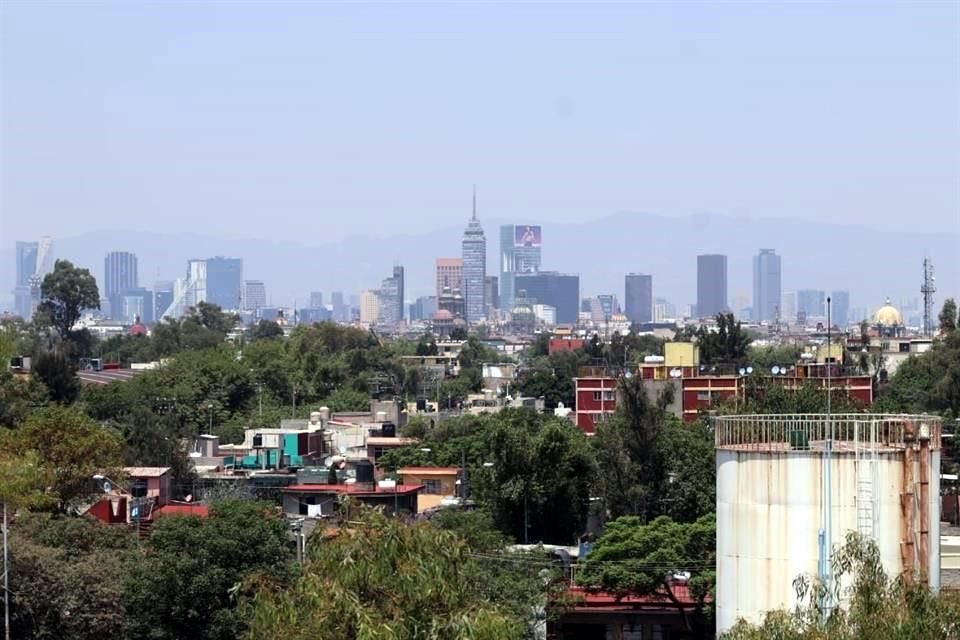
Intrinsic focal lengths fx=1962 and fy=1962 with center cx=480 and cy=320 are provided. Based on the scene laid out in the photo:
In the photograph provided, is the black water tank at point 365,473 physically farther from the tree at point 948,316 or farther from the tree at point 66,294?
the tree at point 66,294

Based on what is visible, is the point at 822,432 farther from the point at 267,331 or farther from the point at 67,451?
the point at 267,331

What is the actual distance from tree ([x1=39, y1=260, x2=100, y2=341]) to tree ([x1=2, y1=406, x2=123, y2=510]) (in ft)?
292

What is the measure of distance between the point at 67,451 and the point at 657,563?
639 inches

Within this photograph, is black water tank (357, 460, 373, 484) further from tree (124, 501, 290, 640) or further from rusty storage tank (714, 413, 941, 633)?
rusty storage tank (714, 413, 941, 633)

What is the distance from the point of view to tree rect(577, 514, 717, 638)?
35.4 meters

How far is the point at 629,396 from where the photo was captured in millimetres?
49188

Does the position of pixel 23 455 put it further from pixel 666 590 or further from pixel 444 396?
pixel 444 396

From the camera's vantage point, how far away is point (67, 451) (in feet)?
150

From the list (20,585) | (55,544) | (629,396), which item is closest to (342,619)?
(20,585)

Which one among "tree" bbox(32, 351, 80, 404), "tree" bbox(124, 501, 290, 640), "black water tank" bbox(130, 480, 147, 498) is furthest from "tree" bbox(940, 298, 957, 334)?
"tree" bbox(124, 501, 290, 640)

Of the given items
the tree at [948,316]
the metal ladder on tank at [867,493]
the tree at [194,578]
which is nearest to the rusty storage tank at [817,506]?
the metal ladder on tank at [867,493]

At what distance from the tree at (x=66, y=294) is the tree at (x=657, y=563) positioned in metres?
102

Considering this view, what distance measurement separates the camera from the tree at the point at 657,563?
35375 mm

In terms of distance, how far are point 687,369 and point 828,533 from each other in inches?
2163
